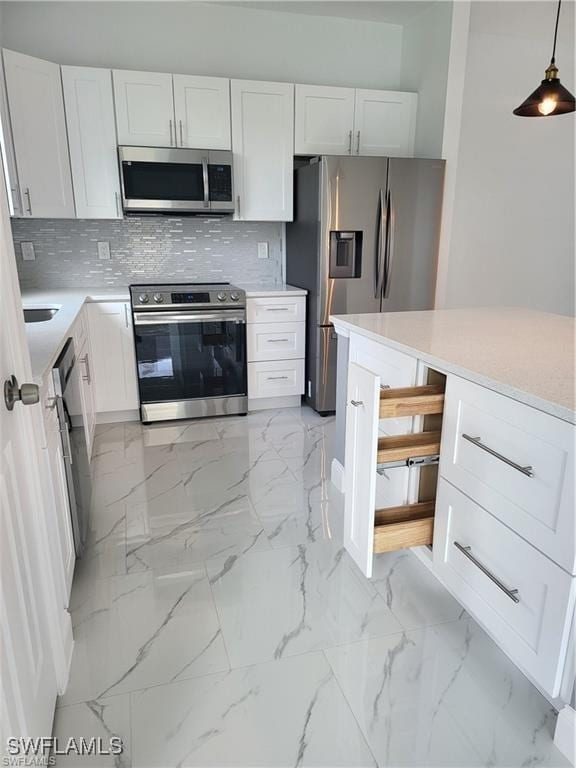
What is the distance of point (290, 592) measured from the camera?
1.81 metres

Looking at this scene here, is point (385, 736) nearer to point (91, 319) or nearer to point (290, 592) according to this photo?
point (290, 592)

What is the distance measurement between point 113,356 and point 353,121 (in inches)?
93.0

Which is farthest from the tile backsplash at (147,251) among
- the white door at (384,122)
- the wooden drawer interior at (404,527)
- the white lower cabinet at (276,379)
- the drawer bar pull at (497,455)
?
the drawer bar pull at (497,455)

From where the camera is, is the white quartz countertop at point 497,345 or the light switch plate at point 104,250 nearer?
the white quartz countertop at point 497,345

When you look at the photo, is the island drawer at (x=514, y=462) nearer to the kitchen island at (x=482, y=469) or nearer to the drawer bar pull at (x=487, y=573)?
the kitchen island at (x=482, y=469)

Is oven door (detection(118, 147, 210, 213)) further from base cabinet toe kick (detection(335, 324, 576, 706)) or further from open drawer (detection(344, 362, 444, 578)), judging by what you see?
open drawer (detection(344, 362, 444, 578))

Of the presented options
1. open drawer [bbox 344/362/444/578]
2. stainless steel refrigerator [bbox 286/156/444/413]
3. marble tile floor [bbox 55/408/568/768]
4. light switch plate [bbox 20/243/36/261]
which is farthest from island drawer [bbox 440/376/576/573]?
light switch plate [bbox 20/243/36/261]

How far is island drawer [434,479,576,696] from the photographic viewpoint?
116 centimetres

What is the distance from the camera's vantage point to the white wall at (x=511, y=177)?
3547mm

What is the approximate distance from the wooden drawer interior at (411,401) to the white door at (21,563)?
3.13 feet

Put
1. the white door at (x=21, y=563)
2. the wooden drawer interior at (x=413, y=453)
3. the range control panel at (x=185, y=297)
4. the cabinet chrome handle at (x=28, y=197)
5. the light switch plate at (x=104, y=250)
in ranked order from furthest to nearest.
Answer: the light switch plate at (x=104, y=250) < the range control panel at (x=185, y=297) < the cabinet chrome handle at (x=28, y=197) < the wooden drawer interior at (x=413, y=453) < the white door at (x=21, y=563)

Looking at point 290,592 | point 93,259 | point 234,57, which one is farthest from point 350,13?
point 290,592

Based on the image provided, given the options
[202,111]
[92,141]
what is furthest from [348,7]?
[92,141]

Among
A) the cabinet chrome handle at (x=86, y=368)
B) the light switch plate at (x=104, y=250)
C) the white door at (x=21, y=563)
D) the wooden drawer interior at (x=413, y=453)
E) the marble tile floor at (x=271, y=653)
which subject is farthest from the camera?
the light switch plate at (x=104, y=250)
